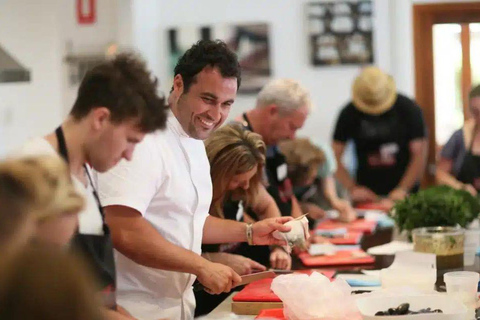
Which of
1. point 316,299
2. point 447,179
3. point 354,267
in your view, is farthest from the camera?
point 447,179

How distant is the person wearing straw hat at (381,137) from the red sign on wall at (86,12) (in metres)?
2.13

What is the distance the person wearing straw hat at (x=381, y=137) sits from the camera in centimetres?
554

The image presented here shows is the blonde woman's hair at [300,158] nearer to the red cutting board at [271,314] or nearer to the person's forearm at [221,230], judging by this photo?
the person's forearm at [221,230]

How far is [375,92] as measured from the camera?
552 cm

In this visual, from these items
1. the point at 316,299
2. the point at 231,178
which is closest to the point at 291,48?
the point at 231,178

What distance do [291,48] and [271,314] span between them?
4376 millimetres

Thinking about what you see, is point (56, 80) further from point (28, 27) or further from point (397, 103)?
point (397, 103)

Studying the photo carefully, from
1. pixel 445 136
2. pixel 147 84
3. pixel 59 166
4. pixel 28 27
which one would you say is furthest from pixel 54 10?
pixel 59 166

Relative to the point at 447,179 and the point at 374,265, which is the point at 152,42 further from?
the point at 374,265

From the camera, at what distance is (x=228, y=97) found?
2.51m

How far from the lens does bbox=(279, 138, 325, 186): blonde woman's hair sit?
14.6 feet

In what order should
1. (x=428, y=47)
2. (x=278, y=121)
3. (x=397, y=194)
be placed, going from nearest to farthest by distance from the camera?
(x=278, y=121), (x=397, y=194), (x=428, y=47)

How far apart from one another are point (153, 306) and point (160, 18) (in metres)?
4.47

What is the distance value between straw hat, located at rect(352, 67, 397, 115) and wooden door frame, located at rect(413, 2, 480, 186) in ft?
3.10
